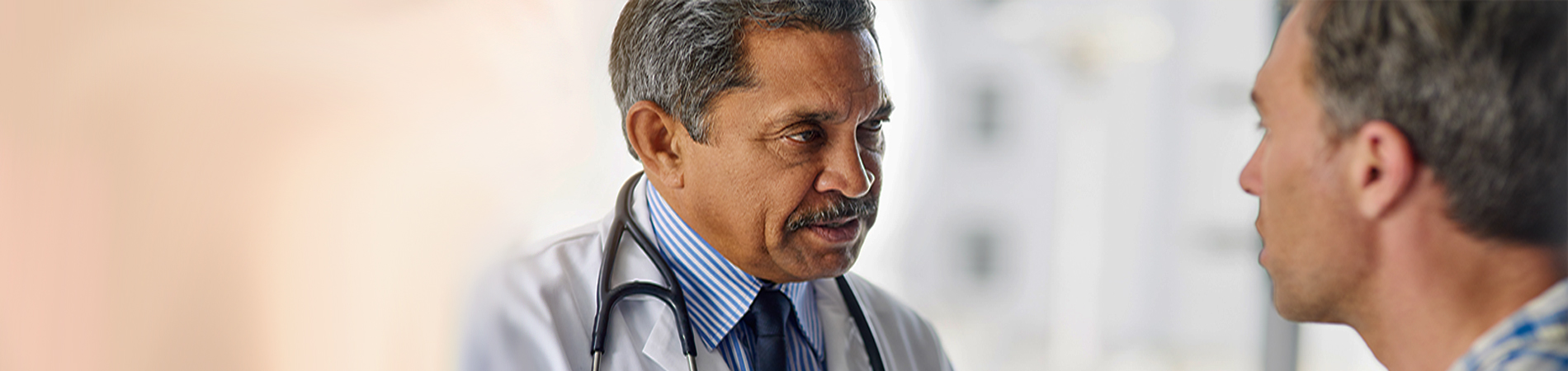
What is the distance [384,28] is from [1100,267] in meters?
6.77

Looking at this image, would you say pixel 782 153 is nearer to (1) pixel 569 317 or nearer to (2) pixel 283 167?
(1) pixel 569 317

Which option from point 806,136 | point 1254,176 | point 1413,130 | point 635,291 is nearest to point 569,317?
point 635,291

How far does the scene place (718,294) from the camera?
3.45ft

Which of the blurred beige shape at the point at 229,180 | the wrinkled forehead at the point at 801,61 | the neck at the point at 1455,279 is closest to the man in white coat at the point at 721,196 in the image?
the wrinkled forehead at the point at 801,61

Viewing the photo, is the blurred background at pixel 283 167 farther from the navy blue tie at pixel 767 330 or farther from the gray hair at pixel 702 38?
the navy blue tie at pixel 767 330

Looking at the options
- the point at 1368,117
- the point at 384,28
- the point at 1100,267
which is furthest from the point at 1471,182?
the point at 1100,267

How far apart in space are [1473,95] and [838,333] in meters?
0.70

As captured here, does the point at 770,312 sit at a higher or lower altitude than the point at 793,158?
lower

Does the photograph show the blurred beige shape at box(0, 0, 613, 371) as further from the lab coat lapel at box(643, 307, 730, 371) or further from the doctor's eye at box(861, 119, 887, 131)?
the doctor's eye at box(861, 119, 887, 131)

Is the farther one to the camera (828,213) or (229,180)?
(828,213)

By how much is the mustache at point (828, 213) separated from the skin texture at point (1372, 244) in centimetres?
42

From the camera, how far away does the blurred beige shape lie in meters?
0.54

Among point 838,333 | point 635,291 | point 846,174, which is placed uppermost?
point 846,174

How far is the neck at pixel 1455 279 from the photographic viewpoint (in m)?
0.66
